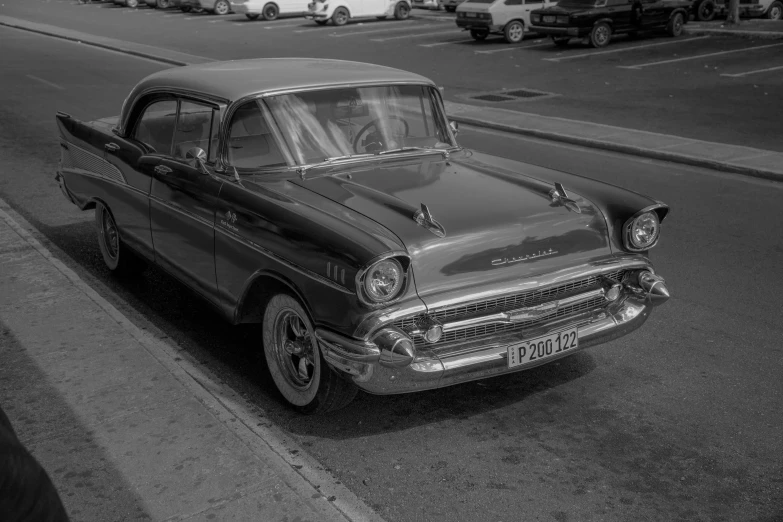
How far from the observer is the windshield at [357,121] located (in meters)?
5.43

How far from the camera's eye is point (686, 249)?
7645 mm

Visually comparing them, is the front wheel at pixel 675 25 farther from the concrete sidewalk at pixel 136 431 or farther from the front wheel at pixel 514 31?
the concrete sidewalk at pixel 136 431

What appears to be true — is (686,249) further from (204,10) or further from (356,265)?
(204,10)

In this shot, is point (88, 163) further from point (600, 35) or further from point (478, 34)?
point (478, 34)

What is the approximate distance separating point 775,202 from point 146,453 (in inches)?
285

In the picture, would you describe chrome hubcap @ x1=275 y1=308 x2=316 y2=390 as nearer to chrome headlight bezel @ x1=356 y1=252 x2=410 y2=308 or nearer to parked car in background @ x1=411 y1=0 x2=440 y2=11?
chrome headlight bezel @ x1=356 y1=252 x2=410 y2=308

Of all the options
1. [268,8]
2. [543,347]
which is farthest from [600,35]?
[543,347]

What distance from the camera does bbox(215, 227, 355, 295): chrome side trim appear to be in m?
4.39

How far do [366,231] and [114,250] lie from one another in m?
3.27

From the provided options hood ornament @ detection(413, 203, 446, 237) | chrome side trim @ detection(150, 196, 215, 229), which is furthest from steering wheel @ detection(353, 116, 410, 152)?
hood ornament @ detection(413, 203, 446, 237)

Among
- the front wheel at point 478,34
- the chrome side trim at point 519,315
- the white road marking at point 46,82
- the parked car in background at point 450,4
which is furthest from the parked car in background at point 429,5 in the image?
the chrome side trim at point 519,315

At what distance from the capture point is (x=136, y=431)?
4512mm

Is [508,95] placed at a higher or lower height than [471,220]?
lower

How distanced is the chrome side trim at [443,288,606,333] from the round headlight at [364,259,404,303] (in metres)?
0.34
